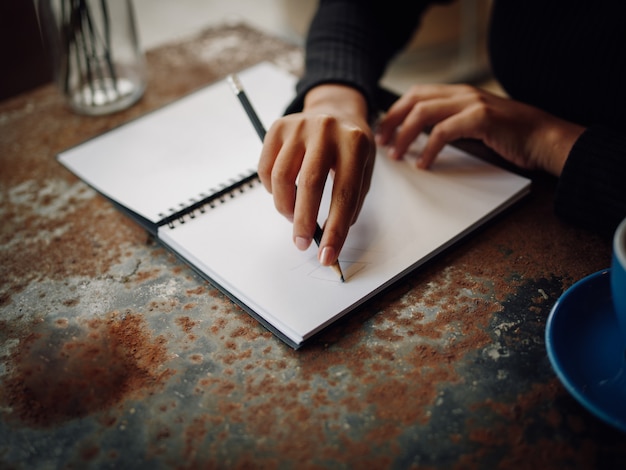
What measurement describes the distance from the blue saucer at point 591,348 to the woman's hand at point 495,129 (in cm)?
24

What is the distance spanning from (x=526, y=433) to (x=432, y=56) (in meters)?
2.27

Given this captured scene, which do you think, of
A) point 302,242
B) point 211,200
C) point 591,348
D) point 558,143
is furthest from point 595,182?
point 211,200

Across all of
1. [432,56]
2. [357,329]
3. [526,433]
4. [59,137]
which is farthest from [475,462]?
[432,56]

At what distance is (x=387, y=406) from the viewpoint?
527 millimetres

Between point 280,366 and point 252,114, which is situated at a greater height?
point 252,114

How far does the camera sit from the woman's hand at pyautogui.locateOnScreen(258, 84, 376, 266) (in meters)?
0.64

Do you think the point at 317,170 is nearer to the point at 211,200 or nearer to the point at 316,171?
the point at 316,171

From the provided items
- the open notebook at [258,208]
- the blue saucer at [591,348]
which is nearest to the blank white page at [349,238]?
the open notebook at [258,208]

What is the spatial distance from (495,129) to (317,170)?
285mm

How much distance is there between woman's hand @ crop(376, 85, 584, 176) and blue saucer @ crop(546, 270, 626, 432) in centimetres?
24

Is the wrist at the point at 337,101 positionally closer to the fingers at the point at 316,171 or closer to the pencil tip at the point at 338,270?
the fingers at the point at 316,171

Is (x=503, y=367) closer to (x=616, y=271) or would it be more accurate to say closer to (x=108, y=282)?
(x=616, y=271)

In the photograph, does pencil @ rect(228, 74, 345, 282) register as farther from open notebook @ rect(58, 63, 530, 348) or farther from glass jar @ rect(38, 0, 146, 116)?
glass jar @ rect(38, 0, 146, 116)

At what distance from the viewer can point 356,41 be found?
0.98m
